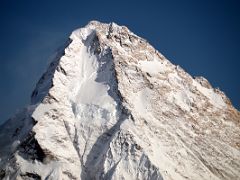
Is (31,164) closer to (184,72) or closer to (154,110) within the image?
(154,110)

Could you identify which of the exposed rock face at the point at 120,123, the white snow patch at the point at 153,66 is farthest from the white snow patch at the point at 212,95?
the white snow patch at the point at 153,66

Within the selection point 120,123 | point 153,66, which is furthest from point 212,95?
point 120,123

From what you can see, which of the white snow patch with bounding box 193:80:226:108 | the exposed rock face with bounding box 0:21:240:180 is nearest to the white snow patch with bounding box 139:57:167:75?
the exposed rock face with bounding box 0:21:240:180

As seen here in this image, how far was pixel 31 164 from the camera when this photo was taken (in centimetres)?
7531

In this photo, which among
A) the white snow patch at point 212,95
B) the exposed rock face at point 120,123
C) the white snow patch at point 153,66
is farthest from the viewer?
the white snow patch at point 212,95

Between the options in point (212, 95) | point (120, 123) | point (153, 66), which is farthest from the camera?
point (212, 95)

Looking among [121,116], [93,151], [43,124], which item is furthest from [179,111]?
[43,124]

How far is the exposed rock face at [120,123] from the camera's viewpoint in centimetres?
7556

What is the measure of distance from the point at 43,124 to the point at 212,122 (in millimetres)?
34607

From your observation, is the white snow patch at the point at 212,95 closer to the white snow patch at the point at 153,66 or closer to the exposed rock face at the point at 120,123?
the exposed rock face at the point at 120,123

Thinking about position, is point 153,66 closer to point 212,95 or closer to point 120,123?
point 212,95

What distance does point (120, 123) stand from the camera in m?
82.9

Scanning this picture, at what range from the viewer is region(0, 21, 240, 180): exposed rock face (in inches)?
2975

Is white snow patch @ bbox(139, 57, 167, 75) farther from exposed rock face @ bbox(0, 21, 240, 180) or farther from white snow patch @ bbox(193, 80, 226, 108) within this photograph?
white snow patch @ bbox(193, 80, 226, 108)
